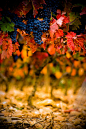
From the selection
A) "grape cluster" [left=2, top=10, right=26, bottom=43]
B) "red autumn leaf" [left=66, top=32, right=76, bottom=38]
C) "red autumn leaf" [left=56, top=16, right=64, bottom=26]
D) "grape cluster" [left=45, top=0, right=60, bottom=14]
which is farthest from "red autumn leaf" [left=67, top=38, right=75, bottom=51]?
"grape cluster" [left=2, top=10, right=26, bottom=43]

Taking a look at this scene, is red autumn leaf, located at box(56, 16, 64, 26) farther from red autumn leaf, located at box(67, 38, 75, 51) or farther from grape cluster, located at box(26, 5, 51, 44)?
red autumn leaf, located at box(67, 38, 75, 51)

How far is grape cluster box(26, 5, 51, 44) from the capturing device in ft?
6.16

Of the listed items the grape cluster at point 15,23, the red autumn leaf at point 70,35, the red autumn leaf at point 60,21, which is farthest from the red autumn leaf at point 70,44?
the grape cluster at point 15,23

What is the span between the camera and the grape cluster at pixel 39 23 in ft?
6.16

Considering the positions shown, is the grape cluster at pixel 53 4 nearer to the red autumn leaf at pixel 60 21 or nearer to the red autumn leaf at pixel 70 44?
the red autumn leaf at pixel 60 21

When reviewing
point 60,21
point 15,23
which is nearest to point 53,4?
point 60,21

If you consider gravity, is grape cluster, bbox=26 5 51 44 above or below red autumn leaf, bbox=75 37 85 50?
above

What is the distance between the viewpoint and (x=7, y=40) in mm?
1941

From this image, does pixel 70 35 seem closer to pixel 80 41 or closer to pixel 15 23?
pixel 80 41

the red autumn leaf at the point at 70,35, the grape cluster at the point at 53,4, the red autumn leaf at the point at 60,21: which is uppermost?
the grape cluster at the point at 53,4

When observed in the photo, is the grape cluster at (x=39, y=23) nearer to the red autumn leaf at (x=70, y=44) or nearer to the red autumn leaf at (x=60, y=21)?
the red autumn leaf at (x=60, y=21)

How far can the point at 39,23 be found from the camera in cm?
188

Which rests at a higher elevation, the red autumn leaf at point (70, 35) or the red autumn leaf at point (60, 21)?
the red autumn leaf at point (60, 21)

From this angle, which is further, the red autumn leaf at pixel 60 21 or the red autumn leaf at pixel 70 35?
the red autumn leaf at pixel 70 35
